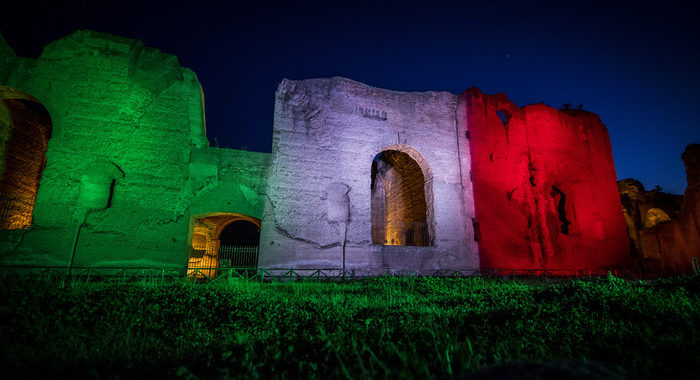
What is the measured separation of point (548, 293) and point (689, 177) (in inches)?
635

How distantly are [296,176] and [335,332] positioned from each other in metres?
7.14

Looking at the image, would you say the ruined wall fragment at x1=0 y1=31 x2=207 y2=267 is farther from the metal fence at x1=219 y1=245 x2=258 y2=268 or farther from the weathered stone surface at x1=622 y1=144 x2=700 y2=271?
the weathered stone surface at x1=622 y1=144 x2=700 y2=271

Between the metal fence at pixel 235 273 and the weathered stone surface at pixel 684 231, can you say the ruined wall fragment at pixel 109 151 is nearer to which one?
the metal fence at pixel 235 273

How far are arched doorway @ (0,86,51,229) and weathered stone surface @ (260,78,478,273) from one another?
25.2ft

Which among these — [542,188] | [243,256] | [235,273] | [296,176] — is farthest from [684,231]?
[235,273]

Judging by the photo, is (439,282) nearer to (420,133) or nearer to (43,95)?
(420,133)

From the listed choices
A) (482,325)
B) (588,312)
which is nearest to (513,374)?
(482,325)

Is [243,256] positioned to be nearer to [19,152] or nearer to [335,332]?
[335,332]

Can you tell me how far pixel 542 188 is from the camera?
13352 millimetres

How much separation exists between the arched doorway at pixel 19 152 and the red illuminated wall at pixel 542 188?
15.6m

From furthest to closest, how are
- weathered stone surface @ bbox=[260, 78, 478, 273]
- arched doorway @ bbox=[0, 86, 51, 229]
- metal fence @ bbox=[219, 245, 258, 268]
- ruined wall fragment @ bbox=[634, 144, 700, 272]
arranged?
ruined wall fragment @ bbox=[634, 144, 700, 272] → metal fence @ bbox=[219, 245, 258, 268] → weathered stone surface @ bbox=[260, 78, 478, 273] → arched doorway @ bbox=[0, 86, 51, 229]

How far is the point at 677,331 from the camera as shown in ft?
11.7

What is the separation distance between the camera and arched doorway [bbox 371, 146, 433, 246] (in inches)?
480

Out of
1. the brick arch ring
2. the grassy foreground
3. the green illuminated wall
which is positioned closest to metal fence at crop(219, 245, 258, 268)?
the green illuminated wall
